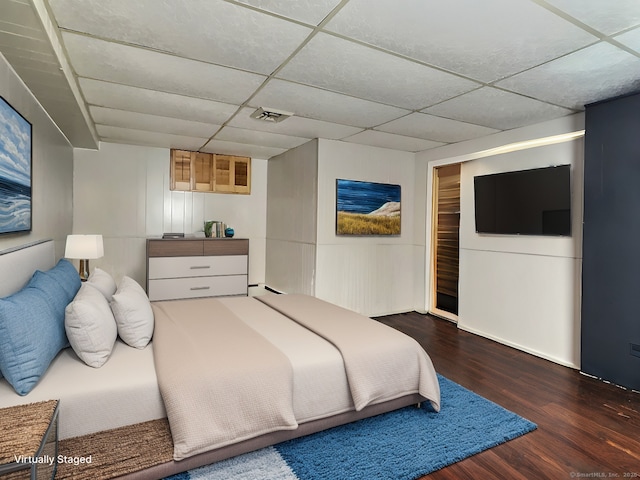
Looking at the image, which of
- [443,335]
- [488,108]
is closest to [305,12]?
[488,108]

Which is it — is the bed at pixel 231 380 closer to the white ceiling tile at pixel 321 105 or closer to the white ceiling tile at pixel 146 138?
the white ceiling tile at pixel 321 105

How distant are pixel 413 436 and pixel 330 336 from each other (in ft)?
2.50

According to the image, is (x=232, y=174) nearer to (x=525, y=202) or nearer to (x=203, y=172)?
(x=203, y=172)

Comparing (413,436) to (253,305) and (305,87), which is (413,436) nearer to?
(253,305)

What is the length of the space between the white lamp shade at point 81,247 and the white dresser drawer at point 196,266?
1188 millimetres

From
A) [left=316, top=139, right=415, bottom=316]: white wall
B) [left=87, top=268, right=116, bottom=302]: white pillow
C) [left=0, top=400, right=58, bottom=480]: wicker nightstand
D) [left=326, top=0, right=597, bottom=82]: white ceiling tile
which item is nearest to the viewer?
[left=0, top=400, right=58, bottom=480]: wicker nightstand

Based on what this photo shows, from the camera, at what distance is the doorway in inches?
188

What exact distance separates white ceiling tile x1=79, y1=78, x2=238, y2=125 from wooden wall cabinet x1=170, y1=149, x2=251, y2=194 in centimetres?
179

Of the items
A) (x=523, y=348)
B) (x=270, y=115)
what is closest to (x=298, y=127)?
(x=270, y=115)

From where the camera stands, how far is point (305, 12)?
1.83 m

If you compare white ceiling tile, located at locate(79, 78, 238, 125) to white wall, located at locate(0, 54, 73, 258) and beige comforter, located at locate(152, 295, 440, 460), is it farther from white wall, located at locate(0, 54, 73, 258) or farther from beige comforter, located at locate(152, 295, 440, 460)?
beige comforter, located at locate(152, 295, 440, 460)

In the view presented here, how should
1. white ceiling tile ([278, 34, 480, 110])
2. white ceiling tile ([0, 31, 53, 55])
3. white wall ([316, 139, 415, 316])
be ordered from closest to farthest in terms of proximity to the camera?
white ceiling tile ([0, 31, 53, 55]) → white ceiling tile ([278, 34, 480, 110]) → white wall ([316, 139, 415, 316])

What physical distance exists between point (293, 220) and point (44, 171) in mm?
2843

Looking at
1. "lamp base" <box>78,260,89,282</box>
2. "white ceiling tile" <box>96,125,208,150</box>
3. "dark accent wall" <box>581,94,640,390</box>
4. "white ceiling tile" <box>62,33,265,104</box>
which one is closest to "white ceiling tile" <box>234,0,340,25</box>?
"white ceiling tile" <box>62,33,265,104</box>
